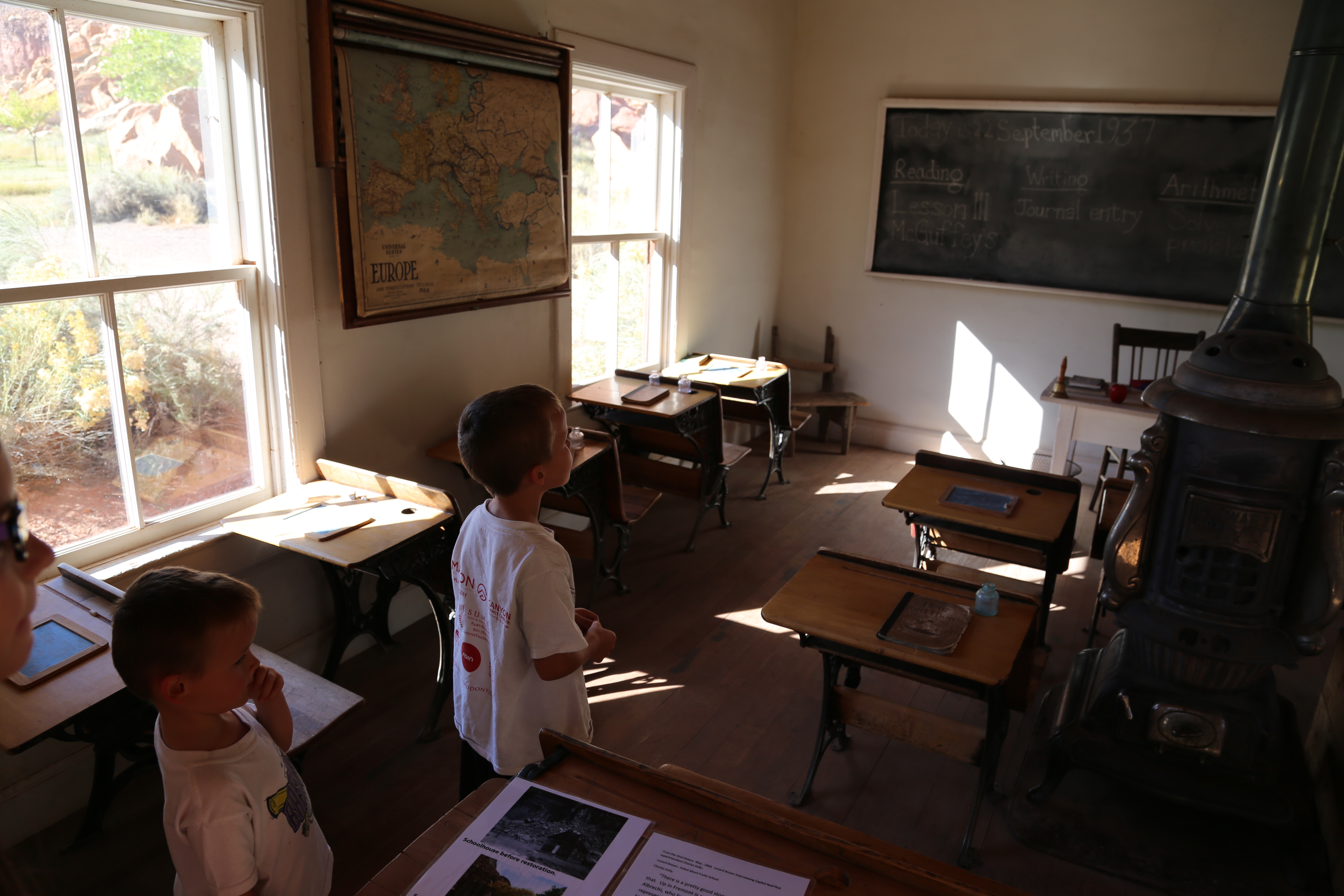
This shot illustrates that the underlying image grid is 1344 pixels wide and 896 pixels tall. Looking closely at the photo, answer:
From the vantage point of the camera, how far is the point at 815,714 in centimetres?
314

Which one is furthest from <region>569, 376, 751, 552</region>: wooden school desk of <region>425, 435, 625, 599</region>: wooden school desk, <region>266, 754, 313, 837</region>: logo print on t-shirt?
<region>266, 754, 313, 837</region>: logo print on t-shirt

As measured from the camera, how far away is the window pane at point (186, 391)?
104 inches

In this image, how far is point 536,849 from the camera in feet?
3.86

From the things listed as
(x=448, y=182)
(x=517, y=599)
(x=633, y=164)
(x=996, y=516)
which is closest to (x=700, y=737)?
(x=996, y=516)

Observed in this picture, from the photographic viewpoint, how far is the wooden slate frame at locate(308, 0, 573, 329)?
2.83 metres

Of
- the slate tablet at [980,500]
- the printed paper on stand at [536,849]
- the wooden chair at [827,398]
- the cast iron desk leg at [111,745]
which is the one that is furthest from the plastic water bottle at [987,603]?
the wooden chair at [827,398]

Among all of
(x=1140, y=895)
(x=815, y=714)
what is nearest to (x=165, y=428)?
(x=815, y=714)

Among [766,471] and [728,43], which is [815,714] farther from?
[728,43]

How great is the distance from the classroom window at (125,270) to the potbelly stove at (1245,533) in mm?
2847

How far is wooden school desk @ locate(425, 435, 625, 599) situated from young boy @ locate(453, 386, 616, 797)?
5.73ft

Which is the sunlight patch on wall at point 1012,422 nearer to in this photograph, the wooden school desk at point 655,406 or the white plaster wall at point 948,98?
the white plaster wall at point 948,98

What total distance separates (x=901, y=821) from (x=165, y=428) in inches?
101

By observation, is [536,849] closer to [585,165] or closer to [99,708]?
[99,708]

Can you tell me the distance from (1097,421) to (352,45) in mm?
3904
